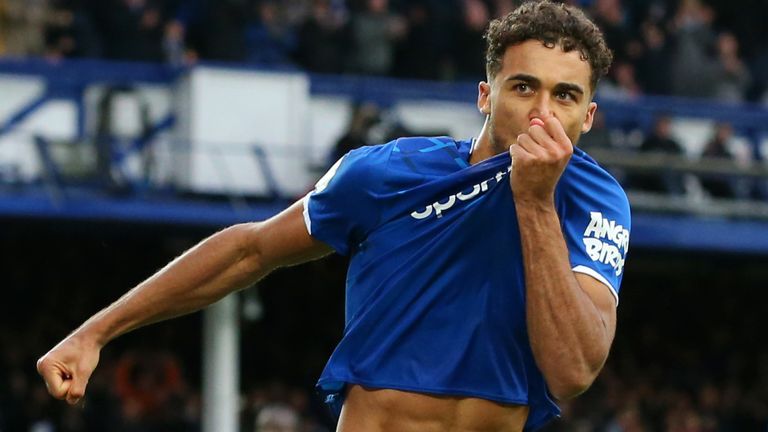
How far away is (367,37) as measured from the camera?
55.3 feet

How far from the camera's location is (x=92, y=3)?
623 inches

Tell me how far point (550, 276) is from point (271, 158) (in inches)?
442

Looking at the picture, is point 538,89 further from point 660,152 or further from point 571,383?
point 660,152

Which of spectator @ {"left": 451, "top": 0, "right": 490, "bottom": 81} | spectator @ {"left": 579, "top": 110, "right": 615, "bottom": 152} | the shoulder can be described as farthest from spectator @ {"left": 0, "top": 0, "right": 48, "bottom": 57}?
the shoulder

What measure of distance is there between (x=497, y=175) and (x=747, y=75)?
47.7 ft

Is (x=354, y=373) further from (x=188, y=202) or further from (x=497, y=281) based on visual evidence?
(x=188, y=202)

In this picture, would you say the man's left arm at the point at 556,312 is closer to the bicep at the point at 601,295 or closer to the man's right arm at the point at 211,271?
the bicep at the point at 601,295

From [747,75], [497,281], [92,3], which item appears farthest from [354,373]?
[747,75]

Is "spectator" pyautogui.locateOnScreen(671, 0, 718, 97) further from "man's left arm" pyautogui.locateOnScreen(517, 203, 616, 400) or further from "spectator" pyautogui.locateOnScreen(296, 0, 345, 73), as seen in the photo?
"man's left arm" pyautogui.locateOnScreen(517, 203, 616, 400)

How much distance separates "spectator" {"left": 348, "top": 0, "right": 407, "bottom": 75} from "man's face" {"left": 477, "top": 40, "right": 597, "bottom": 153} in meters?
12.3

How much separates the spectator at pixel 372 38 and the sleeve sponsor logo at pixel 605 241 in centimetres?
1227

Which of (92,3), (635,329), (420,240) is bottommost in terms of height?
(635,329)

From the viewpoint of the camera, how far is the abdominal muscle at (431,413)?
4.54m

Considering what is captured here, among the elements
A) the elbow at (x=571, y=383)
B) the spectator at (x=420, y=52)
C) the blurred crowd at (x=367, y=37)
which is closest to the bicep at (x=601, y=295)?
the elbow at (x=571, y=383)
